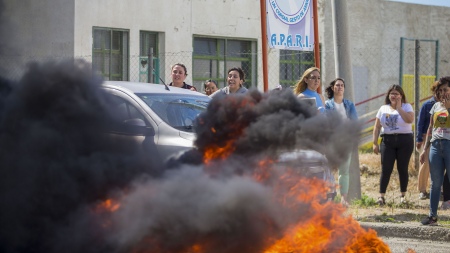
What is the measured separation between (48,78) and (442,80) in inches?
221

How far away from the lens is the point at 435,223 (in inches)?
408

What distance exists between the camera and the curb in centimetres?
1002

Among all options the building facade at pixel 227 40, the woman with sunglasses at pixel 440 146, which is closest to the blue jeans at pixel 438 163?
the woman with sunglasses at pixel 440 146

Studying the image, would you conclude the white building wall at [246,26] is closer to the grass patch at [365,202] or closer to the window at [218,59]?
the window at [218,59]

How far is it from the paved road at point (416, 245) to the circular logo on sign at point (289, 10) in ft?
14.4

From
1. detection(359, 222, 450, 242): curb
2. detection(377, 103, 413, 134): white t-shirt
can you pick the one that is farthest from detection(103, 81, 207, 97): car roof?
detection(377, 103, 413, 134): white t-shirt

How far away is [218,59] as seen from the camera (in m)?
23.5

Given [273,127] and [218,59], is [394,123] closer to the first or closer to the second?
[273,127]

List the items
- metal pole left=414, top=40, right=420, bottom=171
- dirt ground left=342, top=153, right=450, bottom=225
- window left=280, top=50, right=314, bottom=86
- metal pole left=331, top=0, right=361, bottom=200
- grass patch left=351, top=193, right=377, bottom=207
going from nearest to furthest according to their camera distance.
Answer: dirt ground left=342, top=153, right=450, bottom=225 < grass patch left=351, top=193, right=377, bottom=207 < metal pole left=331, top=0, right=361, bottom=200 < metal pole left=414, top=40, right=420, bottom=171 < window left=280, top=50, right=314, bottom=86

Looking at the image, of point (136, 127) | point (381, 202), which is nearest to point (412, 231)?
point (381, 202)

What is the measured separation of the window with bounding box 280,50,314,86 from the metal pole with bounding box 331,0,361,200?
12146 mm

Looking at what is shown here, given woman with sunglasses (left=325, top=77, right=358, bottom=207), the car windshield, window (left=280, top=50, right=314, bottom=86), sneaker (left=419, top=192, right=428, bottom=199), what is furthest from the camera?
window (left=280, top=50, right=314, bottom=86)

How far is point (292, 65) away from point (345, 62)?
12.6 m

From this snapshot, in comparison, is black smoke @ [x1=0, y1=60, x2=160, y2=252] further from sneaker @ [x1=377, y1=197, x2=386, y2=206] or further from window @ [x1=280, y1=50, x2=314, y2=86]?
window @ [x1=280, y1=50, x2=314, y2=86]
